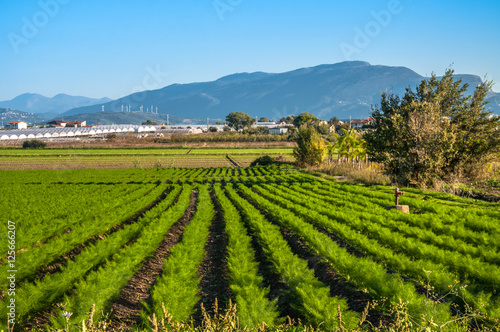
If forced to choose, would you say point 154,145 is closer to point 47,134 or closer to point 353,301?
point 47,134

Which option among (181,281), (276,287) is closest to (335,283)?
(276,287)

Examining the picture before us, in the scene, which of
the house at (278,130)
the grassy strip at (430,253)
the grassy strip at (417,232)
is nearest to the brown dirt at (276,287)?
the grassy strip at (430,253)

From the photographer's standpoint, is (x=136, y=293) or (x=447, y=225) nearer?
(x=136, y=293)

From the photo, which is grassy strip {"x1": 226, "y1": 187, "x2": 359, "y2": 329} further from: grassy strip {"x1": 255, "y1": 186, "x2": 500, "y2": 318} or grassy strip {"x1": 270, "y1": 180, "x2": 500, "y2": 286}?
grassy strip {"x1": 270, "y1": 180, "x2": 500, "y2": 286}

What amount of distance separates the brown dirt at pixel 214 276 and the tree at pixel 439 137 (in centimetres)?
1545

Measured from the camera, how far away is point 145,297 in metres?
8.25

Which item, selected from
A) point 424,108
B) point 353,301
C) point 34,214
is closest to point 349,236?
point 353,301

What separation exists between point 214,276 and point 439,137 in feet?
63.7

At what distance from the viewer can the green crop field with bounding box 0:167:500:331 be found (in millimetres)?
6348

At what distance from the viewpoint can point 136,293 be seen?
8.40 metres

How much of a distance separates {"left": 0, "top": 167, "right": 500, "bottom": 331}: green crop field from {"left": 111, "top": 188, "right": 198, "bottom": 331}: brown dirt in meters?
0.04

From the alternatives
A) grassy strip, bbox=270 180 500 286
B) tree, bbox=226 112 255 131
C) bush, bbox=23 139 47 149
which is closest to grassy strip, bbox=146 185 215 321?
grassy strip, bbox=270 180 500 286

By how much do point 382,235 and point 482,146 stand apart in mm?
18431

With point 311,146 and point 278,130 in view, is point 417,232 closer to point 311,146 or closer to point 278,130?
point 311,146
